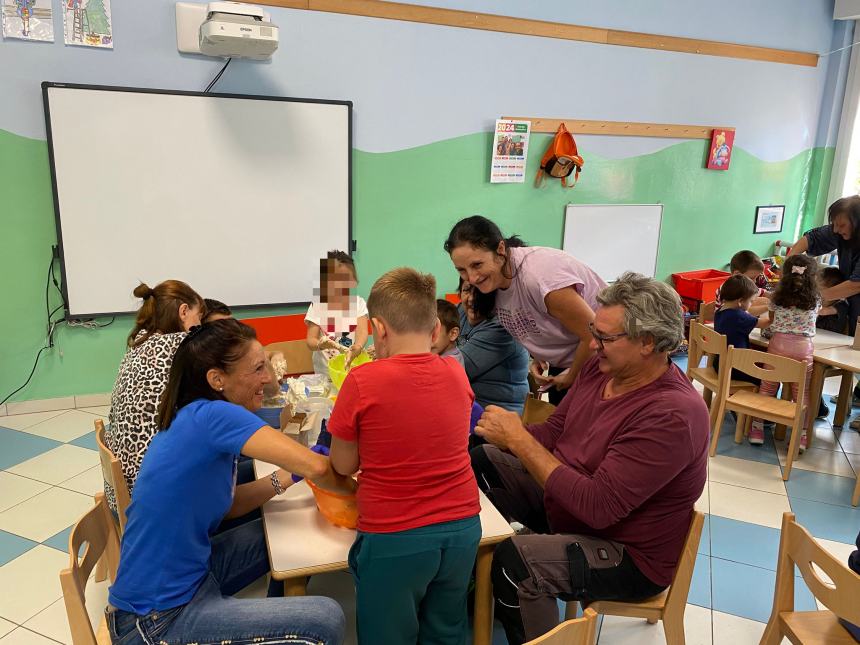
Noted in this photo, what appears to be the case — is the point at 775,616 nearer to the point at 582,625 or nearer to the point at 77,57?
the point at 582,625

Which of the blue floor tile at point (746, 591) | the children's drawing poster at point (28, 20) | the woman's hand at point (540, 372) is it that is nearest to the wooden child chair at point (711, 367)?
the blue floor tile at point (746, 591)

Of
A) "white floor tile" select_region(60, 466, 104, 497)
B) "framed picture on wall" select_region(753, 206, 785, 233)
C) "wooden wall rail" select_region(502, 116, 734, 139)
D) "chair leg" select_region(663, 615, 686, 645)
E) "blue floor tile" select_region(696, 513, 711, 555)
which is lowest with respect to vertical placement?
"blue floor tile" select_region(696, 513, 711, 555)

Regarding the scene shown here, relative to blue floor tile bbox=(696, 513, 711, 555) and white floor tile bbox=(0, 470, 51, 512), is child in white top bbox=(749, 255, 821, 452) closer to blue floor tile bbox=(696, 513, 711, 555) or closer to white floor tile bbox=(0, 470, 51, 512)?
blue floor tile bbox=(696, 513, 711, 555)

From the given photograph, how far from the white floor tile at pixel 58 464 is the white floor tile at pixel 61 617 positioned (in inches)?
41.5

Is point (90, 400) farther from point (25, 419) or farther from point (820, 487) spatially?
point (820, 487)

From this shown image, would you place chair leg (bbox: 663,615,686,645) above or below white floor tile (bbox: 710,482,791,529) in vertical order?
above

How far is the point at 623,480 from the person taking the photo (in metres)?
1.68

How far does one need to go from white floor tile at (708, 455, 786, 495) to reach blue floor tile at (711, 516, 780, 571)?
46 cm

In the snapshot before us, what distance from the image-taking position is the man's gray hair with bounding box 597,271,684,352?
1.79 m

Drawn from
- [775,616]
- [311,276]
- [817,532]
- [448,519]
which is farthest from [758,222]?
[448,519]

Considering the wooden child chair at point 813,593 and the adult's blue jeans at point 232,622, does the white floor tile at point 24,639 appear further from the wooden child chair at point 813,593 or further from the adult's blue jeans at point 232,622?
the wooden child chair at point 813,593

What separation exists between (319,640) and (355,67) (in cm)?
404

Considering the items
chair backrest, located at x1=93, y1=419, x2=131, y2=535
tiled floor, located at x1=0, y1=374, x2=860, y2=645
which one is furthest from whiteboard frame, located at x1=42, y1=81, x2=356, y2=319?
chair backrest, located at x1=93, y1=419, x2=131, y2=535

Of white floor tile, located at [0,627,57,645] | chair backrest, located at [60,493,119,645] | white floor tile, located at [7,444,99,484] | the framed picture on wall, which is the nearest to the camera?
chair backrest, located at [60,493,119,645]
